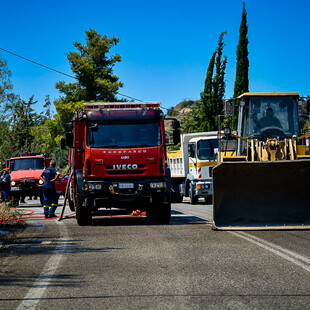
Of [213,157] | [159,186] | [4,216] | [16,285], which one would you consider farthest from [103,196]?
[213,157]

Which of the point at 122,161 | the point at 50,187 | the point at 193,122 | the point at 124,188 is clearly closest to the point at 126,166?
the point at 122,161

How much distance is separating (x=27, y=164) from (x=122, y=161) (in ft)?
52.9

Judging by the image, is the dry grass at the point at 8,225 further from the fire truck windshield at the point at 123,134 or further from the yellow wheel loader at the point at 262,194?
the yellow wheel loader at the point at 262,194

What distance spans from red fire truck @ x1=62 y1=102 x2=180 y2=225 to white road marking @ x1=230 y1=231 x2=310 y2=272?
11.2 feet

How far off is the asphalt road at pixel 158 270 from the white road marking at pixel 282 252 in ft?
0.04

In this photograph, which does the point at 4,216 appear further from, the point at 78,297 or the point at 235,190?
the point at 78,297

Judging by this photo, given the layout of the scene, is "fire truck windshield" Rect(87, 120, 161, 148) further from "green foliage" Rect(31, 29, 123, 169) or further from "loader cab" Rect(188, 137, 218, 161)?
"green foliage" Rect(31, 29, 123, 169)

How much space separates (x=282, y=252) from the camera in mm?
9672

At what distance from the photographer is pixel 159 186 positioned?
15.1 m

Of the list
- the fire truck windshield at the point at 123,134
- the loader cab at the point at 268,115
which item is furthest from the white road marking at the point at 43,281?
the loader cab at the point at 268,115

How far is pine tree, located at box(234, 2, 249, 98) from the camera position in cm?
4178

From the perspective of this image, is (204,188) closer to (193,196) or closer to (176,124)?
(193,196)

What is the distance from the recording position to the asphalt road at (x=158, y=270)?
6.43 metres

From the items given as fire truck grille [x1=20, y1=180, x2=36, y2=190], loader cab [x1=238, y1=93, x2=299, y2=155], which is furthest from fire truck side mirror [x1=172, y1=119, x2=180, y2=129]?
fire truck grille [x1=20, y1=180, x2=36, y2=190]
